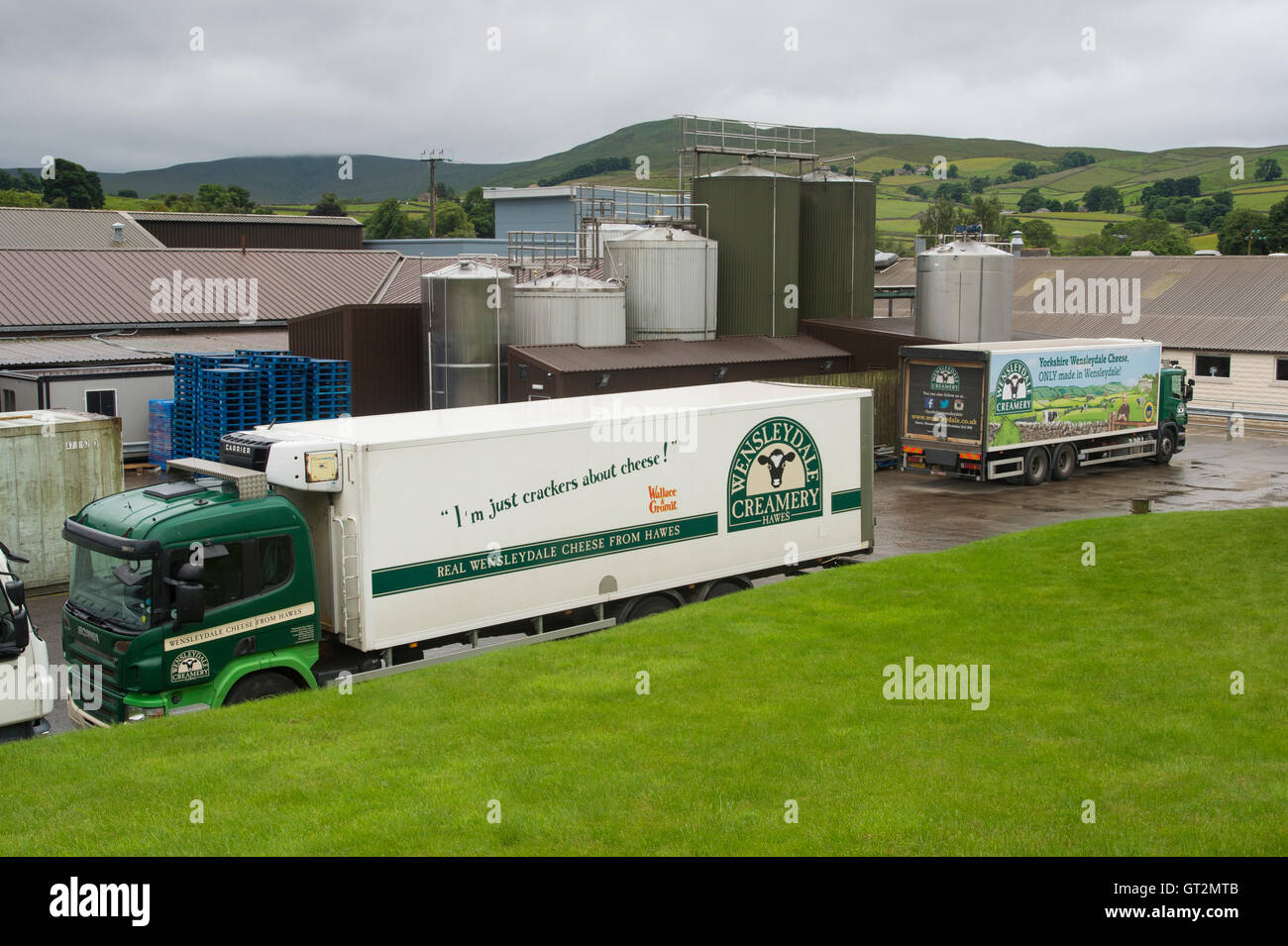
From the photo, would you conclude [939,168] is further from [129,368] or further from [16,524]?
[16,524]

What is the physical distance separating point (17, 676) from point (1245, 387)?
167 ft

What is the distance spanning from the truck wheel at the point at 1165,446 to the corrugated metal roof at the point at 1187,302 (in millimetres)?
15615

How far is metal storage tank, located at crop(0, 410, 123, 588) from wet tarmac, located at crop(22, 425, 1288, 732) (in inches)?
397

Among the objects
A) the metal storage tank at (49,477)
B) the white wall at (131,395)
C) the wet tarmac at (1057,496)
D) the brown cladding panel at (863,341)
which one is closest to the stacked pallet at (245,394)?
the wet tarmac at (1057,496)

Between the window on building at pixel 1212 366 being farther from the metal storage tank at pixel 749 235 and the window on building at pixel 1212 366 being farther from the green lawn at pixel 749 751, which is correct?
the green lawn at pixel 749 751

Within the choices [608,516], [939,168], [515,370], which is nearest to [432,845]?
[608,516]

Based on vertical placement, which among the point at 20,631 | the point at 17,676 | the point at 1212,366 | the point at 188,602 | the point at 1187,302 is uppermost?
the point at 1187,302

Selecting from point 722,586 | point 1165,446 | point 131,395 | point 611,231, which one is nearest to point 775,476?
point 722,586

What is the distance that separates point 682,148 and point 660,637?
27.8 metres

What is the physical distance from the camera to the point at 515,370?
32438mm

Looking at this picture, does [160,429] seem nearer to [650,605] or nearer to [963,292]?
[650,605]

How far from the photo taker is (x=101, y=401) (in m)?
32.6

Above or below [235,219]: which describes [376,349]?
below

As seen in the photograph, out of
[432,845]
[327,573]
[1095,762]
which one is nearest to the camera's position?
[432,845]
